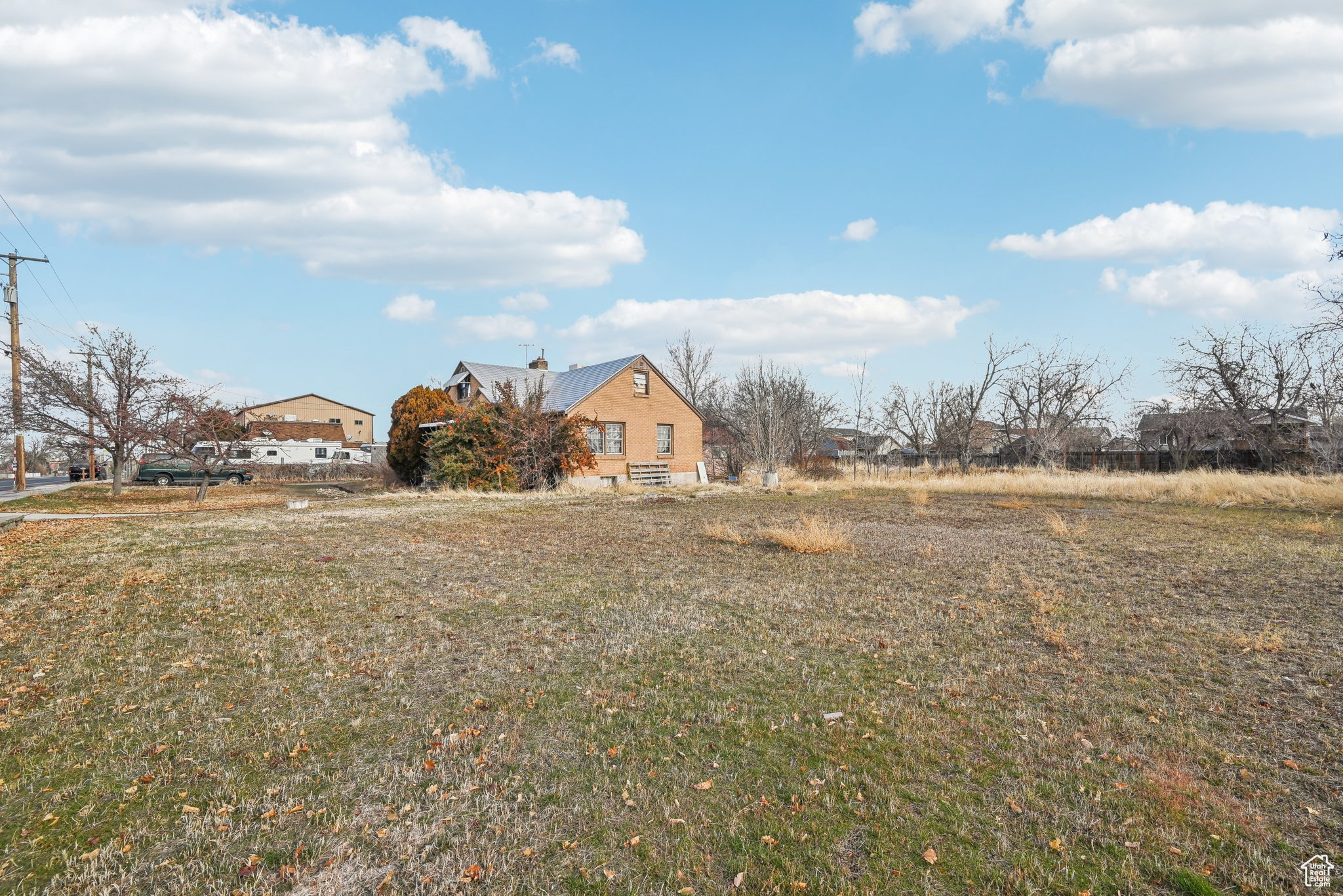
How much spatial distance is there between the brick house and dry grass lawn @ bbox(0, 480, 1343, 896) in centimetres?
1890

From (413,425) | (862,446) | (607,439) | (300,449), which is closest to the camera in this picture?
(413,425)

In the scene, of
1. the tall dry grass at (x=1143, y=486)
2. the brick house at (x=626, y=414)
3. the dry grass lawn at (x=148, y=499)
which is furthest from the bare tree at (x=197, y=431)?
the tall dry grass at (x=1143, y=486)

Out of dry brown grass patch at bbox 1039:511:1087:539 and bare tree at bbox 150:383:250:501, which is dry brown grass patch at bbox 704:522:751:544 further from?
bare tree at bbox 150:383:250:501

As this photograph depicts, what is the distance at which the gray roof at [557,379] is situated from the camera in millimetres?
27984

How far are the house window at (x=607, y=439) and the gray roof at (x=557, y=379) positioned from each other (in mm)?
1598

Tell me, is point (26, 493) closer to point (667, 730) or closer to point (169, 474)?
point (169, 474)

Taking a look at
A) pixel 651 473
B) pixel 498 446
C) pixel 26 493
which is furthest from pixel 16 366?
pixel 651 473

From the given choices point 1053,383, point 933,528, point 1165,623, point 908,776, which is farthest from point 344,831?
point 1053,383

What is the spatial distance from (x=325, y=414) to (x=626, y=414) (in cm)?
5527

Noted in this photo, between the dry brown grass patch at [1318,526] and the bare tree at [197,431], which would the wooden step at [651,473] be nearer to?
the bare tree at [197,431]

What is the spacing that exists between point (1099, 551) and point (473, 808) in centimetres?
1063

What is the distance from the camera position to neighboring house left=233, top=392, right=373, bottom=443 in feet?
217

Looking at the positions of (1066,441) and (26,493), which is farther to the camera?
(1066,441)

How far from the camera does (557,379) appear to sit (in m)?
32.9
